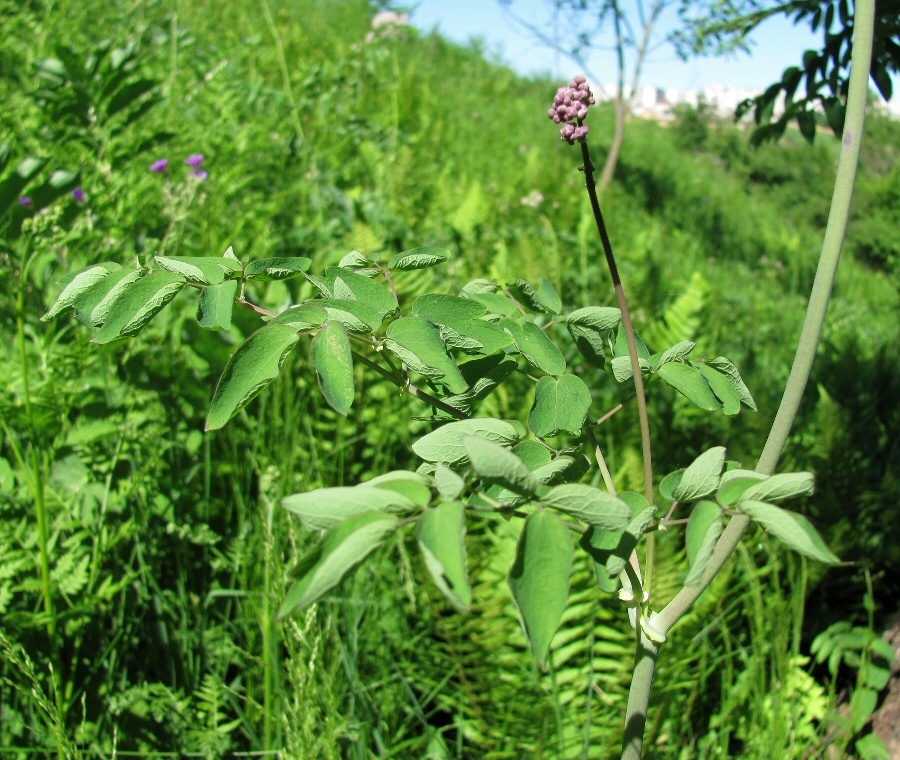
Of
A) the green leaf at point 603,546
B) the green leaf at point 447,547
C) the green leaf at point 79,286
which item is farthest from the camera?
the green leaf at point 79,286

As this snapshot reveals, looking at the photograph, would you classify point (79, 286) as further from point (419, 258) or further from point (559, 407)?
point (559, 407)

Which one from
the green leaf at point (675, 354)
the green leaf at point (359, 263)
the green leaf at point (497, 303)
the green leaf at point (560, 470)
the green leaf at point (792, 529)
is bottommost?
the green leaf at point (560, 470)

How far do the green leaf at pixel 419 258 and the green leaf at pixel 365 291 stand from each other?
0.05 metres

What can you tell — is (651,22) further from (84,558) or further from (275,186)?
(84,558)

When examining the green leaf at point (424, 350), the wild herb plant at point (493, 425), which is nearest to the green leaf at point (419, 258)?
the wild herb plant at point (493, 425)

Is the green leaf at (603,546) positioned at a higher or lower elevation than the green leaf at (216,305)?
lower

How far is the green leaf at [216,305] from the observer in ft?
1.81

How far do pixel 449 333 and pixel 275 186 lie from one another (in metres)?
2.26

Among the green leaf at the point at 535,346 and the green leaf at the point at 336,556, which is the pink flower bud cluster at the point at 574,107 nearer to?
the green leaf at the point at 535,346

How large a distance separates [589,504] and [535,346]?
0.17m

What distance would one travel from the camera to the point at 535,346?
0.57 metres

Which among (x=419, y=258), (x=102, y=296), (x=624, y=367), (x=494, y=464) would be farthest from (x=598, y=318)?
(x=102, y=296)

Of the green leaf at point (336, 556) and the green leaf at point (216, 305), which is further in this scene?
the green leaf at point (216, 305)

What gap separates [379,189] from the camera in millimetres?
2697
